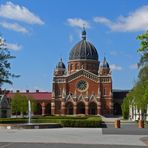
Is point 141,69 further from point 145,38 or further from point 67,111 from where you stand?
point 67,111

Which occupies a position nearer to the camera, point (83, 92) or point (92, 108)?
point (92, 108)

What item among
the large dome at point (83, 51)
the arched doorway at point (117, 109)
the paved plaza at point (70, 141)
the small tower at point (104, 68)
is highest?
the large dome at point (83, 51)

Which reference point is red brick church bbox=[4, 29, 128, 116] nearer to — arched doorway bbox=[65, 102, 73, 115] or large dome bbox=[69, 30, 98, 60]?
arched doorway bbox=[65, 102, 73, 115]

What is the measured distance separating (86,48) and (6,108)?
41783mm

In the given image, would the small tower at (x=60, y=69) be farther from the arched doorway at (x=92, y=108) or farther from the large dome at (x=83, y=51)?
the arched doorway at (x=92, y=108)

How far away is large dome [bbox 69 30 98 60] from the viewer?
136 meters

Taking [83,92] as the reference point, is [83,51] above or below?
above

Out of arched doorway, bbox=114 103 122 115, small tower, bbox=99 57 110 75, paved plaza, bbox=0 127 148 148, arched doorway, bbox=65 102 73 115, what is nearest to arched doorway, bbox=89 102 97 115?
arched doorway, bbox=65 102 73 115

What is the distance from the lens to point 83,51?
13675 centimetres

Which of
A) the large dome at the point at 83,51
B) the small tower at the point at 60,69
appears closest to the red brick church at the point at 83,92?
the large dome at the point at 83,51

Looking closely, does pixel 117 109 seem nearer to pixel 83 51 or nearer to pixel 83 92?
pixel 83 92

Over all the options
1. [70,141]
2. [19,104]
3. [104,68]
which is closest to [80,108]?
[104,68]

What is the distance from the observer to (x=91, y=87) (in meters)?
128

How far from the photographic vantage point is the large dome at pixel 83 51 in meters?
136
